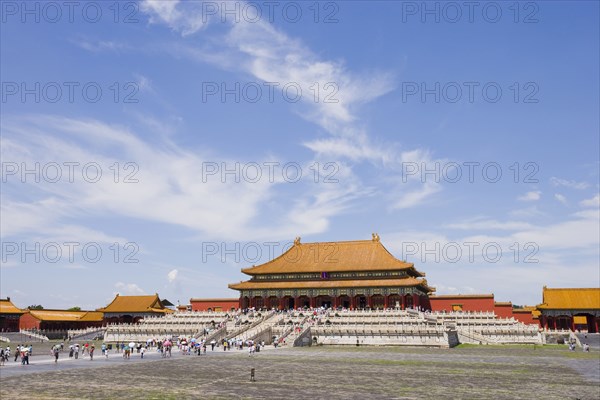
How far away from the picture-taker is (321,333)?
56438 mm

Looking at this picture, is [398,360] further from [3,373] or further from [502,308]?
[502,308]

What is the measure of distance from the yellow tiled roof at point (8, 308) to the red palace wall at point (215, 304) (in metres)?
30.1

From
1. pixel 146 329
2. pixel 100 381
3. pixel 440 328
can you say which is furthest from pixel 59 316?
pixel 100 381

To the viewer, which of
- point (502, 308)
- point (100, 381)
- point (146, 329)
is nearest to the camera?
point (100, 381)

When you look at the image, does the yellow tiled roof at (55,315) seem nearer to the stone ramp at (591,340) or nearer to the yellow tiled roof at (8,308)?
the yellow tiled roof at (8,308)

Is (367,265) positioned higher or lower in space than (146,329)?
higher

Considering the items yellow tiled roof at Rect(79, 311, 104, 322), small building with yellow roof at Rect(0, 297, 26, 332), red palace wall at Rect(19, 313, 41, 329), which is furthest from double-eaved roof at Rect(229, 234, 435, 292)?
small building with yellow roof at Rect(0, 297, 26, 332)

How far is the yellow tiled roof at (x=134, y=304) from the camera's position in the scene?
316 ft

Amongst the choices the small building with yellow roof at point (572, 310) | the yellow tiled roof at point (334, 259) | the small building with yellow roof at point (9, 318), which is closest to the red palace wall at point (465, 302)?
the yellow tiled roof at point (334, 259)

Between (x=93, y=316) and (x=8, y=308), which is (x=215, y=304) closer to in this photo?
(x=93, y=316)

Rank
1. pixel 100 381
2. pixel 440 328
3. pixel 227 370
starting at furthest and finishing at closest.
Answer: pixel 440 328
pixel 227 370
pixel 100 381

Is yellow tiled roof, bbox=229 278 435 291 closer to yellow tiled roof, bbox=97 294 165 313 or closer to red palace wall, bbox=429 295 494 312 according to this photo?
red palace wall, bbox=429 295 494 312

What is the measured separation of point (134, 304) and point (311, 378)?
253ft

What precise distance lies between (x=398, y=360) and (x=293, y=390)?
52.8ft
